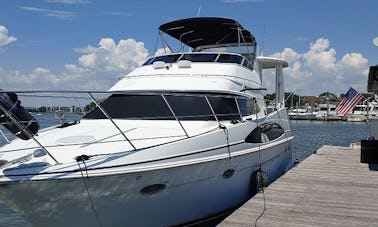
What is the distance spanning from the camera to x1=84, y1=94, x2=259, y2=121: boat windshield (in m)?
7.97

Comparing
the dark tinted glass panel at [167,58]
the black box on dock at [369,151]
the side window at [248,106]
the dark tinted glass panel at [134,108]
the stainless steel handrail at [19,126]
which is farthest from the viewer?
the dark tinted glass panel at [167,58]

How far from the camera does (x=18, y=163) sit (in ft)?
19.3

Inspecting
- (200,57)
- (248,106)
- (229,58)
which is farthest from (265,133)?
(200,57)

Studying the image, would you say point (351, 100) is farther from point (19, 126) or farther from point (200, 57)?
point (19, 126)

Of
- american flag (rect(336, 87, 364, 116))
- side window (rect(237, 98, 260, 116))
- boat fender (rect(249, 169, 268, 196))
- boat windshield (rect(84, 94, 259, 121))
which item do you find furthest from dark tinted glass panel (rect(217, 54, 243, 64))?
american flag (rect(336, 87, 364, 116))

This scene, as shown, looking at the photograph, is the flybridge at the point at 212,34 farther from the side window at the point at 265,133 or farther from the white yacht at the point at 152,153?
the side window at the point at 265,133

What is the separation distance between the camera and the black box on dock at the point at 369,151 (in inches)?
377

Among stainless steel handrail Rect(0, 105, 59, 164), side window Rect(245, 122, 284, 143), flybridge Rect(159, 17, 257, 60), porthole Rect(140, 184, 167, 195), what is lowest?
porthole Rect(140, 184, 167, 195)

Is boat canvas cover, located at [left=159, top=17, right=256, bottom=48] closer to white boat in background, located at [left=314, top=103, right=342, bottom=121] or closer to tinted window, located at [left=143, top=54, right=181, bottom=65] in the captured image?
tinted window, located at [left=143, top=54, right=181, bottom=65]

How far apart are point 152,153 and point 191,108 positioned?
216 centimetres

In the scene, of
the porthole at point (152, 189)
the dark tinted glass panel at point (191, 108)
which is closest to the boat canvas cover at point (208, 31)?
the dark tinted glass panel at point (191, 108)

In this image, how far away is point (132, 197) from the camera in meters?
5.95

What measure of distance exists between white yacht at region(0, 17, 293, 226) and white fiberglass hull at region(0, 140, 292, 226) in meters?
0.01

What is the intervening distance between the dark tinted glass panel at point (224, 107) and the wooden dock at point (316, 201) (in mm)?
1519
